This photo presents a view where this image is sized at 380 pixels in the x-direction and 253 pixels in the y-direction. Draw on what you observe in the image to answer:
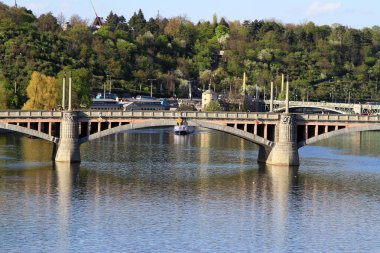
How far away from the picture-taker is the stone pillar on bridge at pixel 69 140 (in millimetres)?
116250

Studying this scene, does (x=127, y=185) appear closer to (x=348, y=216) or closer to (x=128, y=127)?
(x=128, y=127)

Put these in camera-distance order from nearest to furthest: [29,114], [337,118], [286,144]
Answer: [29,114] < [286,144] < [337,118]

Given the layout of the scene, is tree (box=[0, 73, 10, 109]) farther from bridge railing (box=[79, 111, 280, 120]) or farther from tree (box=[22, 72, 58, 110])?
bridge railing (box=[79, 111, 280, 120])

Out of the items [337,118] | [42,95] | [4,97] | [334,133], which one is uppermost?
[42,95]

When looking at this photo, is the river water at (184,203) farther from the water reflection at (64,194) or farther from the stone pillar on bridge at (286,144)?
the stone pillar on bridge at (286,144)

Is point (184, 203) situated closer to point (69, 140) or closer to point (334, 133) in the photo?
point (69, 140)

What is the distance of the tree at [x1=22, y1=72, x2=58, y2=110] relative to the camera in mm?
174875

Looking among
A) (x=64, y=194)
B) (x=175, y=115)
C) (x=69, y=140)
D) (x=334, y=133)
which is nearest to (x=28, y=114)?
(x=69, y=140)

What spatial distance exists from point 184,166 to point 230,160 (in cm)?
1103

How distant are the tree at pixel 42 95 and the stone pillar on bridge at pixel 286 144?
2473 inches

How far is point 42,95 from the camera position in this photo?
177 meters

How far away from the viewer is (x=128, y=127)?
119 m

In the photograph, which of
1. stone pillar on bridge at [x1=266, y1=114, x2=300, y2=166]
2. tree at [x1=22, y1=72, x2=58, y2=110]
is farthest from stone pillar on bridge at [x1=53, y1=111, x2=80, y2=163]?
tree at [x1=22, y1=72, x2=58, y2=110]

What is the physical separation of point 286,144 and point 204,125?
391 inches
